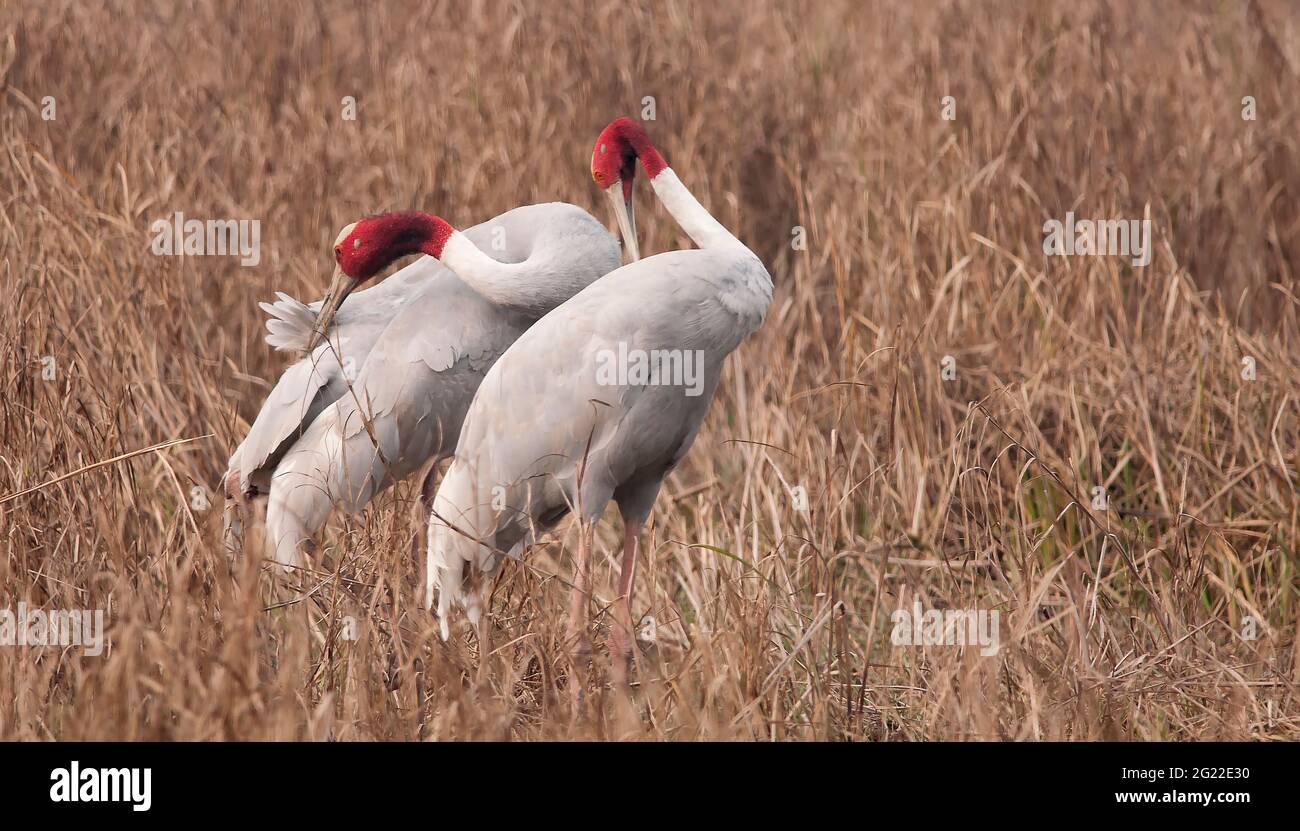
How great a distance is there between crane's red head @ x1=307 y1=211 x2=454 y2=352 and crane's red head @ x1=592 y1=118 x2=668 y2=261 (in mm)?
486

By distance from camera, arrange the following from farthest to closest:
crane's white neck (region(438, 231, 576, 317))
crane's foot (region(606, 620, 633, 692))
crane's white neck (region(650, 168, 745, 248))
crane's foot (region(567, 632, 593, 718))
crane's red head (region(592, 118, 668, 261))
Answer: crane's red head (region(592, 118, 668, 261)) < crane's white neck (region(438, 231, 576, 317)) < crane's white neck (region(650, 168, 745, 248)) < crane's foot (region(606, 620, 633, 692)) < crane's foot (region(567, 632, 593, 718))

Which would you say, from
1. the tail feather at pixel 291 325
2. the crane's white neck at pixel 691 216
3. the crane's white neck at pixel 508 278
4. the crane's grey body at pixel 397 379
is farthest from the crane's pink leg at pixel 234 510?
the crane's white neck at pixel 691 216

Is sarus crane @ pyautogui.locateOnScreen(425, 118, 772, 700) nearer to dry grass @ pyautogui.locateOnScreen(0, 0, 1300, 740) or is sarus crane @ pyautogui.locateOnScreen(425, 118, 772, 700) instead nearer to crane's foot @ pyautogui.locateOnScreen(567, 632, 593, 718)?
crane's foot @ pyautogui.locateOnScreen(567, 632, 593, 718)

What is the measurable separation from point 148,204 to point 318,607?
7.47ft

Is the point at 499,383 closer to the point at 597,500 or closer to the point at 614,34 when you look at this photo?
the point at 597,500

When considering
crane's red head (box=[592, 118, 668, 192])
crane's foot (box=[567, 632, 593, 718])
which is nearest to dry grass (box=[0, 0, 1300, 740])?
crane's foot (box=[567, 632, 593, 718])

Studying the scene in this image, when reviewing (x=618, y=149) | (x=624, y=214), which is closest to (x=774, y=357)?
(x=624, y=214)

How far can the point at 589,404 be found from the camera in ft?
11.0

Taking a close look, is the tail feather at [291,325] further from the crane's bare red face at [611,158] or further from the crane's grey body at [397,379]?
the crane's bare red face at [611,158]

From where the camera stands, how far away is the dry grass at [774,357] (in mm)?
2967

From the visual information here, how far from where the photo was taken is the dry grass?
2.97 metres

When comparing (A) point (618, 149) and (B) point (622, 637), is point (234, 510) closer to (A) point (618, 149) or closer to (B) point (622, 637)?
(B) point (622, 637)

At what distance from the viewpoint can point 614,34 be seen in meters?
6.29
